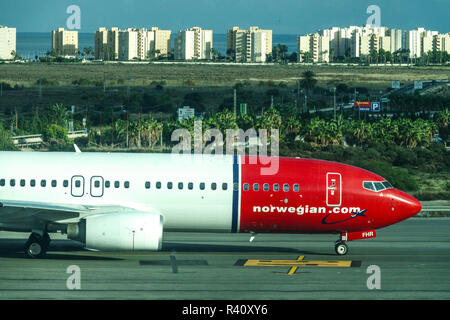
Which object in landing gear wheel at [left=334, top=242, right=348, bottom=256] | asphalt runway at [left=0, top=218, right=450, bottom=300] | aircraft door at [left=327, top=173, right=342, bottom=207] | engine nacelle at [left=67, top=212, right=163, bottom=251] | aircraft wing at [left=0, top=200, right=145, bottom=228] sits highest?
aircraft door at [left=327, top=173, right=342, bottom=207]

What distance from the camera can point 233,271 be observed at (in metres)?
24.4

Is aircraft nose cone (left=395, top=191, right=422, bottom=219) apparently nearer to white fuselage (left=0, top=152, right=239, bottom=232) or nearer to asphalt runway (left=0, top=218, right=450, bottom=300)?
asphalt runway (left=0, top=218, right=450, bottom=300)

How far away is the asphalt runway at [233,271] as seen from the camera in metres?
21.2

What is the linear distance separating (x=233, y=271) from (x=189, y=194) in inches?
137

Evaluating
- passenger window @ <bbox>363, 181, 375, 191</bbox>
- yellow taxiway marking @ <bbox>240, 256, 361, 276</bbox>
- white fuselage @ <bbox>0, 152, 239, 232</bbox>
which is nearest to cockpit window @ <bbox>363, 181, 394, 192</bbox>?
passenger window @ <bbox>363, 181, 375, 191</bbox>

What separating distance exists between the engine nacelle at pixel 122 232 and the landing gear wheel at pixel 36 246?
2.33 meters

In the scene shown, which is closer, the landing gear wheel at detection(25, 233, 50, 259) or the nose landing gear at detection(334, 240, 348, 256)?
the landing gear wheel at detection(25, 233, 50, 259)

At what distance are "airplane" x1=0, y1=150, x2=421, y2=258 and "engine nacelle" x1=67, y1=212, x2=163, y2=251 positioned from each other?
3.27ft

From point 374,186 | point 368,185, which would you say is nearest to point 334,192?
point 368,185

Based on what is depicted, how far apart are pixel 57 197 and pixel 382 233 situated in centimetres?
1575

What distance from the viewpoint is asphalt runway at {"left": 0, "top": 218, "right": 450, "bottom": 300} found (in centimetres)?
2119

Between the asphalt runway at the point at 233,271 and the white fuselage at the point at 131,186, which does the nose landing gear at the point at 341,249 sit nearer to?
the asphalt runway at the point at 233,271

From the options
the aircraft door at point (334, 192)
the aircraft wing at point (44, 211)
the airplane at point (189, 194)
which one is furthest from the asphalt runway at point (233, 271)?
the aircraft door at point (334, 192)
